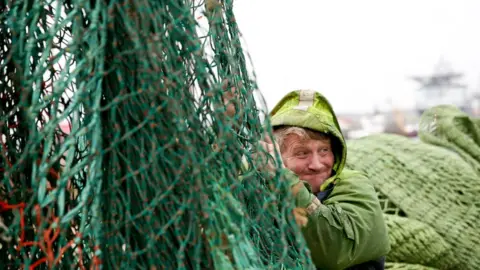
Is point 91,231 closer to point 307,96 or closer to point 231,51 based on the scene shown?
point 231,51

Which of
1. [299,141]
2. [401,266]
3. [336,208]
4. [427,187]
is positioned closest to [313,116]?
[299,141]

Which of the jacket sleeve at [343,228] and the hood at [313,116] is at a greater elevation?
the hood at [313,116]

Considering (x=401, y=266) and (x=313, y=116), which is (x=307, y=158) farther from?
(x=401, y=266)

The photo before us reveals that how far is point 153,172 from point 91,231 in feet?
0.61

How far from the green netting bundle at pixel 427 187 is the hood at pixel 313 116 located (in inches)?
52.0

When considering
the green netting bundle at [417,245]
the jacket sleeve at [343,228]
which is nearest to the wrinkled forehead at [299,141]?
the jacket sleeve at [343,228]

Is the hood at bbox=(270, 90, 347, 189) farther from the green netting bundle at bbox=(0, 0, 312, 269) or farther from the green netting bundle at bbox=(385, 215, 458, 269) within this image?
the green netting bundle at bbox=(385, 215, 458, 269)

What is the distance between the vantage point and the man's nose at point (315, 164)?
2691 mm

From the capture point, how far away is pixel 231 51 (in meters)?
1.93

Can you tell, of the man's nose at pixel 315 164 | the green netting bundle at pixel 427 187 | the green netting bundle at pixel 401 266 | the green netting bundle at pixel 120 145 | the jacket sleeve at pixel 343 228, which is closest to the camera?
the green netting bundle at pixel 120 145

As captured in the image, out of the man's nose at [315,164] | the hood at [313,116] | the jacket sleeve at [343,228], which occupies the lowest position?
the jacket sleeve at [343,228]

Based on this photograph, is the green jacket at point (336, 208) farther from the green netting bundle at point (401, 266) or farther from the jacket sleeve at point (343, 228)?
the green netting bundle at point (401, 266)

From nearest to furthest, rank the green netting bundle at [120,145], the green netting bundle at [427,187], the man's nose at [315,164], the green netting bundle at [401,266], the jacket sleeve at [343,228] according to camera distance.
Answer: the green netting bundle at [120,145]
the jacket sleeve at [343,228]
the man's nose at [315,164]
the green netting bundle at [401,266]
the green netting bundle at [427,187]

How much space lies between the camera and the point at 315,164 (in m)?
2.70
